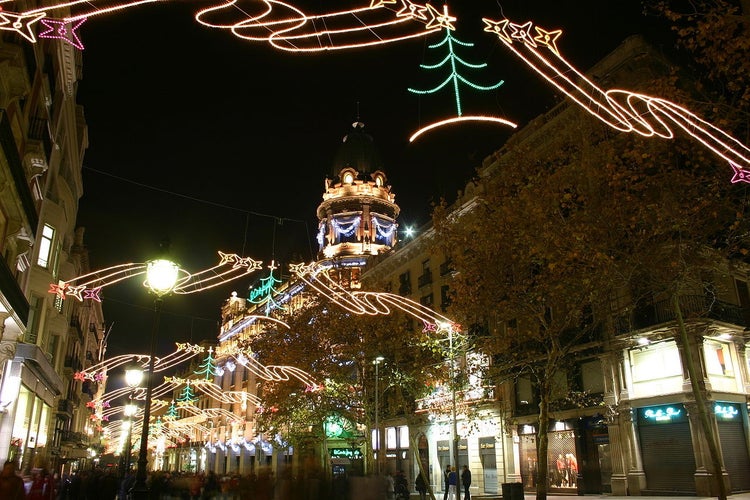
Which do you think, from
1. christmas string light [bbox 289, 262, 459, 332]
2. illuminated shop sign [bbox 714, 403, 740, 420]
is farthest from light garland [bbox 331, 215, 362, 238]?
illuminated shop sign [bbox 714, 403, 740, 420]

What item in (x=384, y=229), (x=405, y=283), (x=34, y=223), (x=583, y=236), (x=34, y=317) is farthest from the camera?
(x=384, y=229)

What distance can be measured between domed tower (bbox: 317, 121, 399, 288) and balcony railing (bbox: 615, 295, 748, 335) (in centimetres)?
4131

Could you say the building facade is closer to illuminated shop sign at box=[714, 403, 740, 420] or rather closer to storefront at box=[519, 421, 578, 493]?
storefront at box=[519, 421, 578, 493]

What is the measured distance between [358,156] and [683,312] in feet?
202

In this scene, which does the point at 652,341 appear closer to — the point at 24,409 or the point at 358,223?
the point at 24,409

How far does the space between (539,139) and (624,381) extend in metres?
13.1

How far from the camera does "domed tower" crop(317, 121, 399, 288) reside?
231 ft

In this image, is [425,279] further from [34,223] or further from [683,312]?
Result: [34,223]

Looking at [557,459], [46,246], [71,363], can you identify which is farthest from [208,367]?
[557,459]

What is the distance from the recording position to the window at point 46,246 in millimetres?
25578

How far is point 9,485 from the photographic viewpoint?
30.4 ft

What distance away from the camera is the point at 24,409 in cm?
2395

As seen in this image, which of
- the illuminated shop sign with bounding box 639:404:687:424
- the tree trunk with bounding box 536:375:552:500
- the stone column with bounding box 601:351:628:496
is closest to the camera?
the tree trunk with bounding box 536:375:552:500

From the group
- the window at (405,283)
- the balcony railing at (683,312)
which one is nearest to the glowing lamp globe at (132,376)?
the balcony railing at (683,312)
